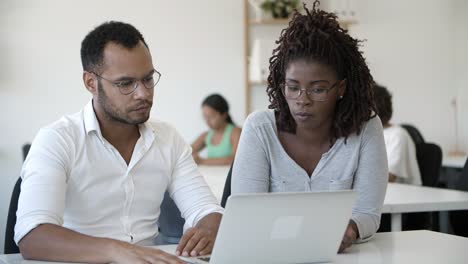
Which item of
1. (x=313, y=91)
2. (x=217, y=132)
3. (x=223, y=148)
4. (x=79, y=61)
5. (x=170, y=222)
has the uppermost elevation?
(x=313, y=91)

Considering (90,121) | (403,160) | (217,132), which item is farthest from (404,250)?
(217,132)

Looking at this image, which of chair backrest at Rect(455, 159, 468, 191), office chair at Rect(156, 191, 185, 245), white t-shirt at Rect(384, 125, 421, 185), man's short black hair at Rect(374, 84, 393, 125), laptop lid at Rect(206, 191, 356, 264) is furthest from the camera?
man's short black hair at Rect(374, 84, 393, 125)

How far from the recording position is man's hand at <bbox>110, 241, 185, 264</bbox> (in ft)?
5.56

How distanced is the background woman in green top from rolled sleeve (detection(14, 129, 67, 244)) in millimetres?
3783

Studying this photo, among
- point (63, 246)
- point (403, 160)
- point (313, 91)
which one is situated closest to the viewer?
point (63, 246)

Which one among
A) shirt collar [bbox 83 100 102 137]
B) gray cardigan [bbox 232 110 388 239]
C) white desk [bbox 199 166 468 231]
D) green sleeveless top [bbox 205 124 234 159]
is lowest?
green sleeveless top [bbox 205 124 234 159]

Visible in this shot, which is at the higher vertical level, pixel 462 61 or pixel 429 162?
pixel 462 61

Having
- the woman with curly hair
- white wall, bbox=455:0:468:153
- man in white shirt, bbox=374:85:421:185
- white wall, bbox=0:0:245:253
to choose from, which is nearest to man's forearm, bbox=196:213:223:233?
the woman with curly hair

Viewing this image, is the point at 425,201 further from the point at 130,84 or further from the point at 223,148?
the point at 223,148

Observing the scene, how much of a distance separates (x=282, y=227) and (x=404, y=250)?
43cm

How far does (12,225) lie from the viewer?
6.77 ft

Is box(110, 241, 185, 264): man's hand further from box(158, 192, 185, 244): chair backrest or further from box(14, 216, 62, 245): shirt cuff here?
box(158, 192, 185, 244): chair backrest

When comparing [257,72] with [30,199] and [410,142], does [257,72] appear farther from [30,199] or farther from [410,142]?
[30,199]

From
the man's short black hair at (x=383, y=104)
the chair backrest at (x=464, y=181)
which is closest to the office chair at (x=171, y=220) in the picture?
the chair backrest at (x=464, y=181)
